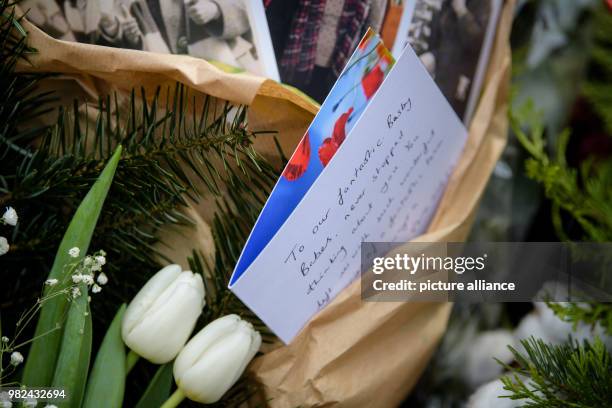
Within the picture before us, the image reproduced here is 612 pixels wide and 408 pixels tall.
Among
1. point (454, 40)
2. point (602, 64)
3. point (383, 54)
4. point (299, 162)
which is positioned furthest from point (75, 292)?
point (602, 64)

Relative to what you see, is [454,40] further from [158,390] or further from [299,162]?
[158,390]

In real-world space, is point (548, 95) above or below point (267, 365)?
above

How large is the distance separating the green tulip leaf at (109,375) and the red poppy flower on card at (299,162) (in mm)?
139

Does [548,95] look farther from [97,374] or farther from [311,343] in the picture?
[97,374]

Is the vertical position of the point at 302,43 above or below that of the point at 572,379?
above

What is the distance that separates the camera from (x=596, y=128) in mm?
688

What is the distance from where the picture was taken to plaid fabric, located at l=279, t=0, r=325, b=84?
1.55 feet

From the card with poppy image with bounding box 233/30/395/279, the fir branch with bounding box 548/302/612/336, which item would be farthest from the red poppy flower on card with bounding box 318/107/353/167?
the fir branch with bounding box 548/302/612/336

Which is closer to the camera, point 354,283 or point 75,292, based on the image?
point 75,292

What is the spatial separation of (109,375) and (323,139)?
0.67 feet

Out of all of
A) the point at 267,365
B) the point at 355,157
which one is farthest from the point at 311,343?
the point at 355,157

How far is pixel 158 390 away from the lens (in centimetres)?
42

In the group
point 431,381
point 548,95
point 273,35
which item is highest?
point 273,35

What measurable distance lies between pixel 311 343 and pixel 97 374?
15 centimetres
